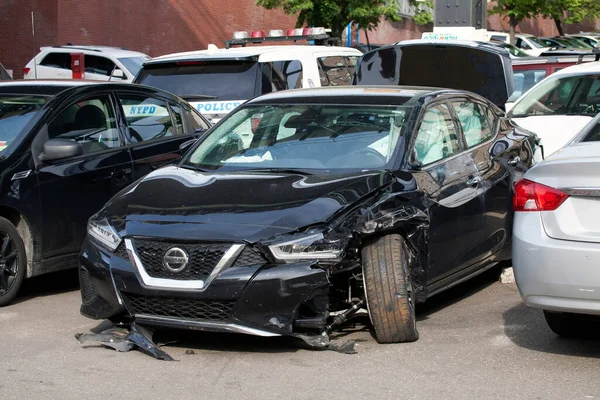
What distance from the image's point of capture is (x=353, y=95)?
25.0ft

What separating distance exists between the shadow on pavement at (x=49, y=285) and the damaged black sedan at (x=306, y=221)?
1790 mm

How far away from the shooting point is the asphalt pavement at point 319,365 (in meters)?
5.48

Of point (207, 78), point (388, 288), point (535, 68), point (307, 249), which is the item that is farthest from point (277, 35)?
point (307, 249)

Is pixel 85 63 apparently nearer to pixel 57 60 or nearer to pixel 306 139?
pixel 57 60

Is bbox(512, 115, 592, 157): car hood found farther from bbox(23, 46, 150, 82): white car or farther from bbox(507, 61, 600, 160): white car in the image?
bbox(23, 46, 150, 82): white car

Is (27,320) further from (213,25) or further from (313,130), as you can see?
(213,25)

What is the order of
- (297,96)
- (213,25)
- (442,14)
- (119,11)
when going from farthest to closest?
1. (213,25)
2. (119,11)
3. (442,14)
4. (297,96)

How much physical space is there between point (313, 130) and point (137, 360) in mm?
2200

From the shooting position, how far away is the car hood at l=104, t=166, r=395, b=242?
6.02 m

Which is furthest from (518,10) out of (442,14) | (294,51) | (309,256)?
(309,256)

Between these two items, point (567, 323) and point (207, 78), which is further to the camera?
point (207, 78)

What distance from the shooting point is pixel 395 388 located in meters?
5.54

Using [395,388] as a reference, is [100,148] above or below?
above

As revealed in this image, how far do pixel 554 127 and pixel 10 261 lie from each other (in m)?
6.20
